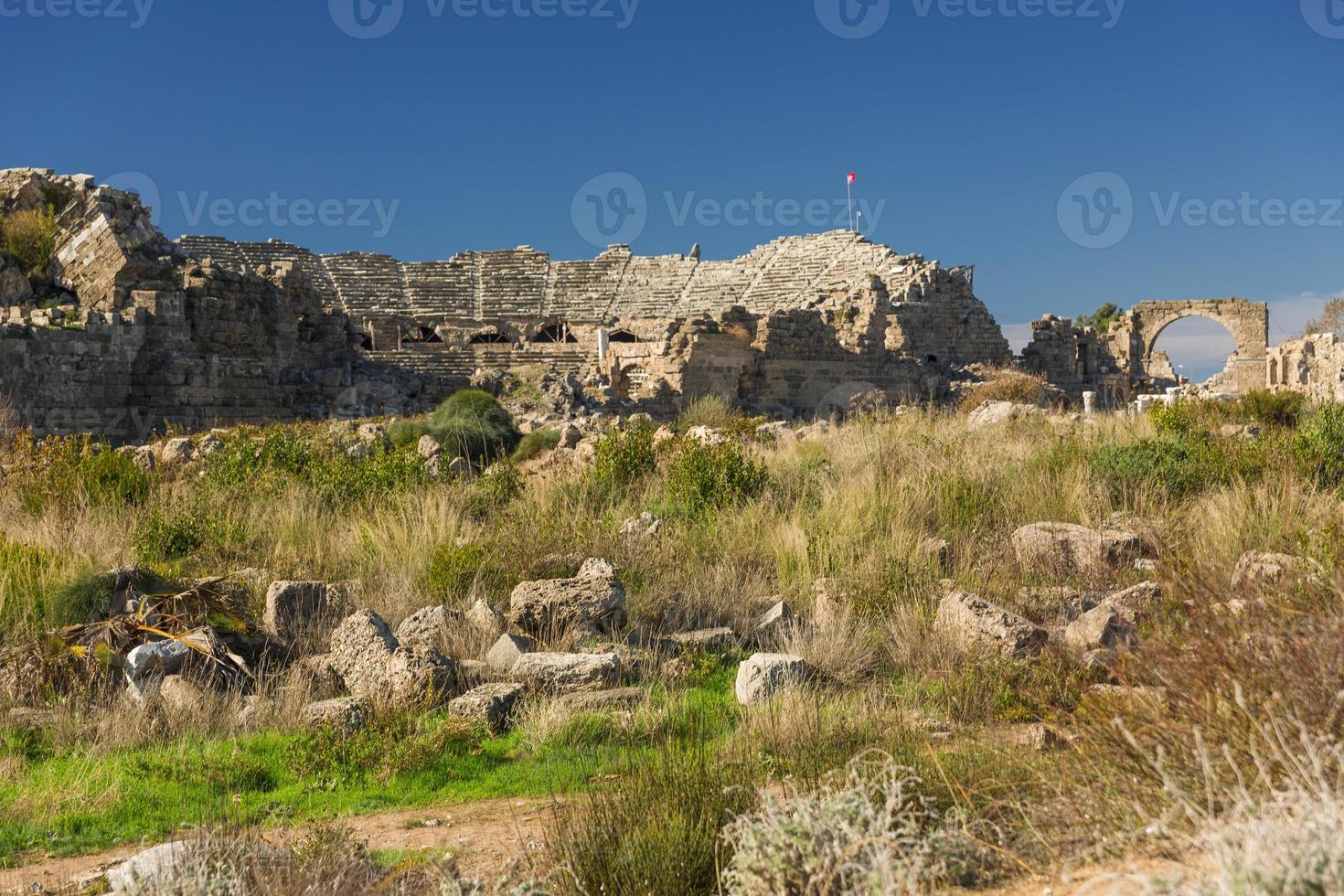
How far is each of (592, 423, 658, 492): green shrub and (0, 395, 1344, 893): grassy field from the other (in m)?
0.03

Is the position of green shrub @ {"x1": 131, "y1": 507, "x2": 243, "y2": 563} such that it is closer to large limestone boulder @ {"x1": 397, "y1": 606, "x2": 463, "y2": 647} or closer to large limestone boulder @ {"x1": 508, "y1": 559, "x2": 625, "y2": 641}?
large limestone boulder @ {"x1": 397, "y1": 606, "x2": 463, "y2": 647}

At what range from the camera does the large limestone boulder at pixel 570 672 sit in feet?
16.7

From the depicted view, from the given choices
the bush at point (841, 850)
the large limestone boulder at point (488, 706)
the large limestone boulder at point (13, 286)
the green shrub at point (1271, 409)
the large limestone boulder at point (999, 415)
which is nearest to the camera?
the bush at point (841, 850)

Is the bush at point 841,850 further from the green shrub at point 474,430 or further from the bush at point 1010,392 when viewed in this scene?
the bush at point 1010,392

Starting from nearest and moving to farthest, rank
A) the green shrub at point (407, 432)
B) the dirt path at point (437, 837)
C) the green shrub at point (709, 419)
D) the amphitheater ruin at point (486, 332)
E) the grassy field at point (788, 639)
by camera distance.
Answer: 1. the grassy field at point (788, 639)
2. the dirt path at point (437, 837)
3. the green shrub at point (407, 432)
4. the green shrub at point (709, 419)
5. the amphitheater ruin at point (486, 332)

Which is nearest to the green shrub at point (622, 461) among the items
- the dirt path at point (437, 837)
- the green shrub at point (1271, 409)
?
the dirt path at point (437, 837)

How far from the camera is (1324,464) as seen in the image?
861cm

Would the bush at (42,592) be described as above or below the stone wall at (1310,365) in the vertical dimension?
below

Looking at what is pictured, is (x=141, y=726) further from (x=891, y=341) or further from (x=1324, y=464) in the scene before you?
(x=891, y=341)

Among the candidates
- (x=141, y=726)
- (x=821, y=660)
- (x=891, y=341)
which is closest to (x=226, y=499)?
(x=141, y=726)

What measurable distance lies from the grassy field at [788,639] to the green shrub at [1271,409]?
0.46 ft

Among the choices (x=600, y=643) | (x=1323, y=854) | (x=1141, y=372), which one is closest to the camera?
(x=1323, y=854)

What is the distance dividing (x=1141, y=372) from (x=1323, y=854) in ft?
126

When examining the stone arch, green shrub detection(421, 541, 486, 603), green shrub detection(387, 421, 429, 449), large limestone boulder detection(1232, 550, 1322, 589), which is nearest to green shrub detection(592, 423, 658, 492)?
green shrub detection(421, 541, 486, 603)
